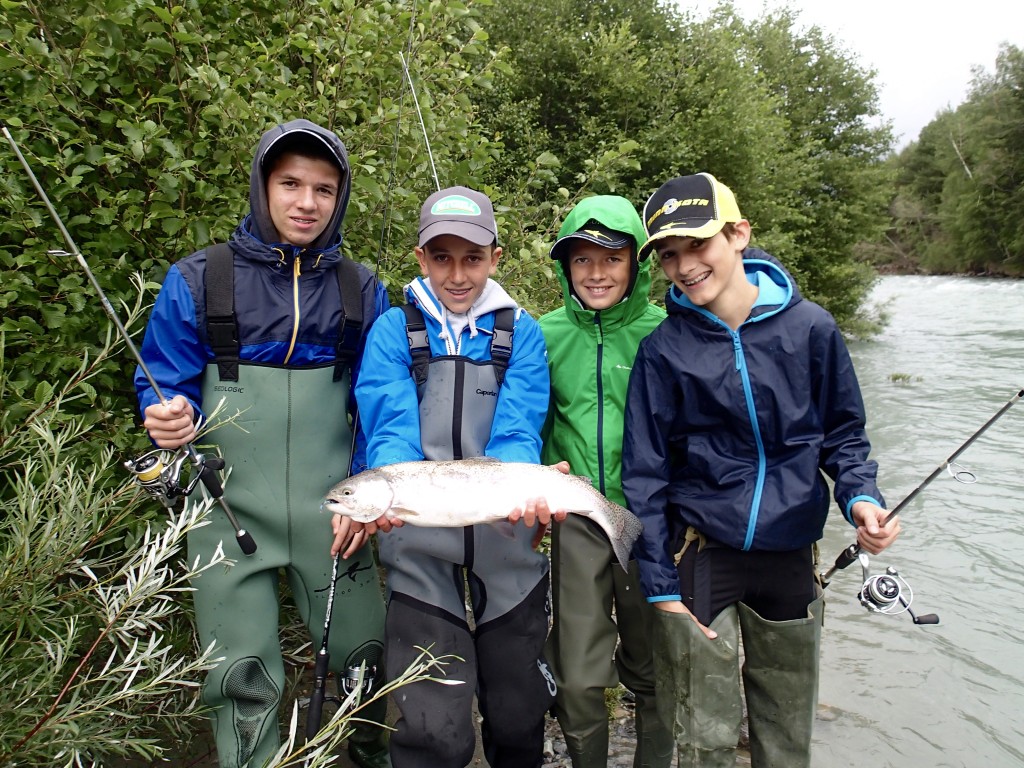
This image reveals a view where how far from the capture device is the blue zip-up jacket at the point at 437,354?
9.54 feet

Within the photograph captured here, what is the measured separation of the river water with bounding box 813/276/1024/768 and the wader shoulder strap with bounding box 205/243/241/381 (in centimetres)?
413

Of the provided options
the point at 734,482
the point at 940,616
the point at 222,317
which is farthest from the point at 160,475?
the point at 940,616

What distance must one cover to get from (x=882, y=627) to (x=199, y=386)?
19.8 feet

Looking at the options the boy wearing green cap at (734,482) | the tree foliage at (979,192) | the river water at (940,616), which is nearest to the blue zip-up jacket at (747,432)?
the boy wearing green cap at (734,482)

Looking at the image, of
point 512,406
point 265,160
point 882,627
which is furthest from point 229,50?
point 882,627

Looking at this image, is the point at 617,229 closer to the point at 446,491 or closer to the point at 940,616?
the point at 446,491

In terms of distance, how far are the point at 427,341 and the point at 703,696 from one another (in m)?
1.95

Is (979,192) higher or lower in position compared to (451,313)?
higher

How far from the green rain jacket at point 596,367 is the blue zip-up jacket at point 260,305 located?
1.02 metres

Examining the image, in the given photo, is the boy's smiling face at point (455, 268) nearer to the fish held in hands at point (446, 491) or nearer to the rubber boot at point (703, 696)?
the fish held in hands at point (446, 491)

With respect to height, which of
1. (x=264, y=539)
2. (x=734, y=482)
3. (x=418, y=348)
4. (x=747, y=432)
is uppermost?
(x=418, y=348)

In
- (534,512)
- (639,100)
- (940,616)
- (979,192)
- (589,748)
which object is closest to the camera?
(534,512)

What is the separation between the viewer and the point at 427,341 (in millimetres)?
3057

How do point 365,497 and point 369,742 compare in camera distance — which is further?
point 369,742
